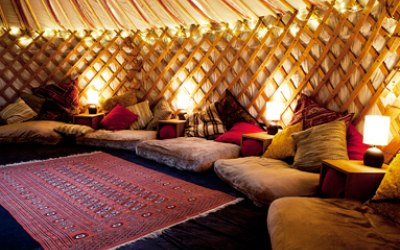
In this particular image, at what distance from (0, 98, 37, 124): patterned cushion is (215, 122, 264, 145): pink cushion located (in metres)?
2.51

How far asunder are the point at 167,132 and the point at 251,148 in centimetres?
106

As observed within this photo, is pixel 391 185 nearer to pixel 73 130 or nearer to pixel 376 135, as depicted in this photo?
pixel 376 135

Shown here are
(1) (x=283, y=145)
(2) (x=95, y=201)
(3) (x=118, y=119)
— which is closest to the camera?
(2) (x=95, y=201)

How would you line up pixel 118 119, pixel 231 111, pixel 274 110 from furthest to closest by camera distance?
pixel 118 119 → pixel 231 111 → pixel 274 110

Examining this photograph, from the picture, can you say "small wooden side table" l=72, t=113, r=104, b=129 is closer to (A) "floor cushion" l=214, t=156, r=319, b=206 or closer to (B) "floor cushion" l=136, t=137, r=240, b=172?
(B) "floor cushion" l=136, t=137, r=240, b=172

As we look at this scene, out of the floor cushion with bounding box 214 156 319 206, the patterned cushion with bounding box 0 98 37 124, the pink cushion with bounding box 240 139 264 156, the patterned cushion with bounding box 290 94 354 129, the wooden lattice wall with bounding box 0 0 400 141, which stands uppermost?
the wooden lattice wall with bounding box 0 0 400 141

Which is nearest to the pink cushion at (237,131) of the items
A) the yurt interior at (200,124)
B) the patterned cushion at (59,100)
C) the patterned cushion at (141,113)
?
the yurt interior at (200,124)

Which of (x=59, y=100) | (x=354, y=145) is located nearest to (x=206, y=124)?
(x=354, y=145)

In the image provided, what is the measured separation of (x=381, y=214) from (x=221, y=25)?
8.43ft

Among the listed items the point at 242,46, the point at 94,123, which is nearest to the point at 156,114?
the point at 94,123

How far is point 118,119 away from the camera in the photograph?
12.1 ft

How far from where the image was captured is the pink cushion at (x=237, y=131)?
2897mm

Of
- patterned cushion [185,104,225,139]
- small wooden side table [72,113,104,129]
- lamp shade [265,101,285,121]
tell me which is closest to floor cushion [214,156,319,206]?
lamp shade [265,101,285,121]

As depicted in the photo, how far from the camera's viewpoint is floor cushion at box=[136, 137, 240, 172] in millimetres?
2500
